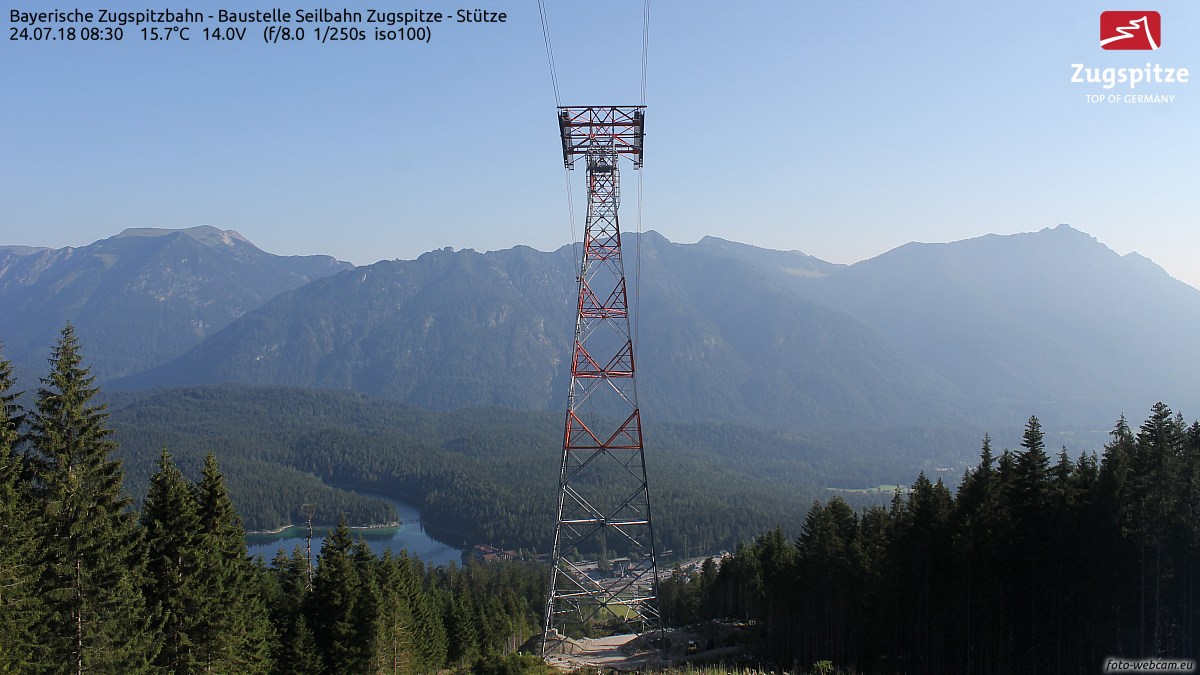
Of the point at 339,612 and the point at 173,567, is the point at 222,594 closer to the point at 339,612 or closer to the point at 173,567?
the point at 173,567

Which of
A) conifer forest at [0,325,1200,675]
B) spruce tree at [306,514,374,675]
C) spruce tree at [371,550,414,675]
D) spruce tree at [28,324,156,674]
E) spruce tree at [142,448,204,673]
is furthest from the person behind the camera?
spruce tree at [371,550,414,675]

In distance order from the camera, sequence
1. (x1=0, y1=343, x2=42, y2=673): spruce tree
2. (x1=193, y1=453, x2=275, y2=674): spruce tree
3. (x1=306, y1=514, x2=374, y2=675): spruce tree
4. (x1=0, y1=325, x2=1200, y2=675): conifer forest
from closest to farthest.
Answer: (x1=0, y1=343, x2=42, y2=673): spruce tree < (x1=0, y1=325, x2=1200, y2=675): conifer forest < (x1=193, y1=453, x2=275, y2=674): spruce tree < (x1=306, y1=514, x2=374, y2=675): spruce tree

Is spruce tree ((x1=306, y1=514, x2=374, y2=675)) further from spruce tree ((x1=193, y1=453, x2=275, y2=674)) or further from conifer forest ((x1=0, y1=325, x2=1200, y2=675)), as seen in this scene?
spruce tree ((x1=193, y1=453, x2=275, y2=674))

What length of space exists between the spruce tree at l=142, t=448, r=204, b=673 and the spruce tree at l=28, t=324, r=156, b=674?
1.92 metres

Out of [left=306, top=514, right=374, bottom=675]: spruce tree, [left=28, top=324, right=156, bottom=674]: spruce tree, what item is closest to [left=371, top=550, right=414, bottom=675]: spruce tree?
[left=306, top=514, right=374, bottom=675]: spruce tree

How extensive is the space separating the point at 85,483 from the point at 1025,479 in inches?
1183

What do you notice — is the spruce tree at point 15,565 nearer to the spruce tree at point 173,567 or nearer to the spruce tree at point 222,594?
the spruce tree at point 173,567

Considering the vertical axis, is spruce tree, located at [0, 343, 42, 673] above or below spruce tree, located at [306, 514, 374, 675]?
→ above

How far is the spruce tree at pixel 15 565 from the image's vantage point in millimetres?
18328

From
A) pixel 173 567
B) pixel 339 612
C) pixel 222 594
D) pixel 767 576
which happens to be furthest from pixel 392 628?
pixel 767 576

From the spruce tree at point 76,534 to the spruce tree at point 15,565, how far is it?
1.44 ft

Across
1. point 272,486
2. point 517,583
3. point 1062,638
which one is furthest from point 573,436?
point 272,486

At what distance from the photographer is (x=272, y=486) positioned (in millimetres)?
193750

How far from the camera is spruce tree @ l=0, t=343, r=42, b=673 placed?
18.3 meters
